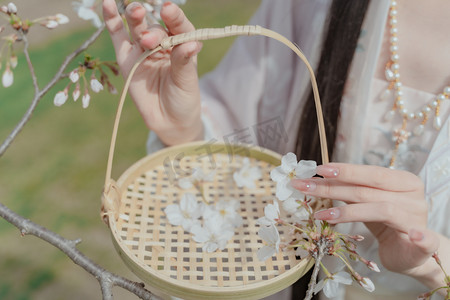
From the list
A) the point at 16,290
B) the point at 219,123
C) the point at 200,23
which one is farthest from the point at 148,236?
the point at 200,23

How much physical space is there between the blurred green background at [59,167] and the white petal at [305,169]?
1.27 metres

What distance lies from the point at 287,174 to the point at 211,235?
164 millimetres

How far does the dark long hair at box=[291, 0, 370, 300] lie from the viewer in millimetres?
840

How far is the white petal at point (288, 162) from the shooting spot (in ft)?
2.15

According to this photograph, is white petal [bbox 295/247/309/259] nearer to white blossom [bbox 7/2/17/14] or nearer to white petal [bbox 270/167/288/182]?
white petal [bbox 270/167/288/182]

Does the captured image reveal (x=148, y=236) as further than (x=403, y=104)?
No

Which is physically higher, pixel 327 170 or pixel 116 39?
pixel 116 39

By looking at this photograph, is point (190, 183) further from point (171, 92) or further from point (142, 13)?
point (142, 13)

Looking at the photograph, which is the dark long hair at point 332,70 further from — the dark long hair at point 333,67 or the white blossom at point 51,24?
the white blossom at point 51,24

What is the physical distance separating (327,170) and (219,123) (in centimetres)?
48

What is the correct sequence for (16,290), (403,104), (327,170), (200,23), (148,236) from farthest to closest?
(200,23) < (16,290) < (403,104) < (148,236) < (327,170)

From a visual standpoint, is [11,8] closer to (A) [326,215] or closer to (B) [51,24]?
(B) [51,24]

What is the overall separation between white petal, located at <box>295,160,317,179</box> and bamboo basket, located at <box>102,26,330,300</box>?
0.06m

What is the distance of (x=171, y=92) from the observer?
2.58 ft
